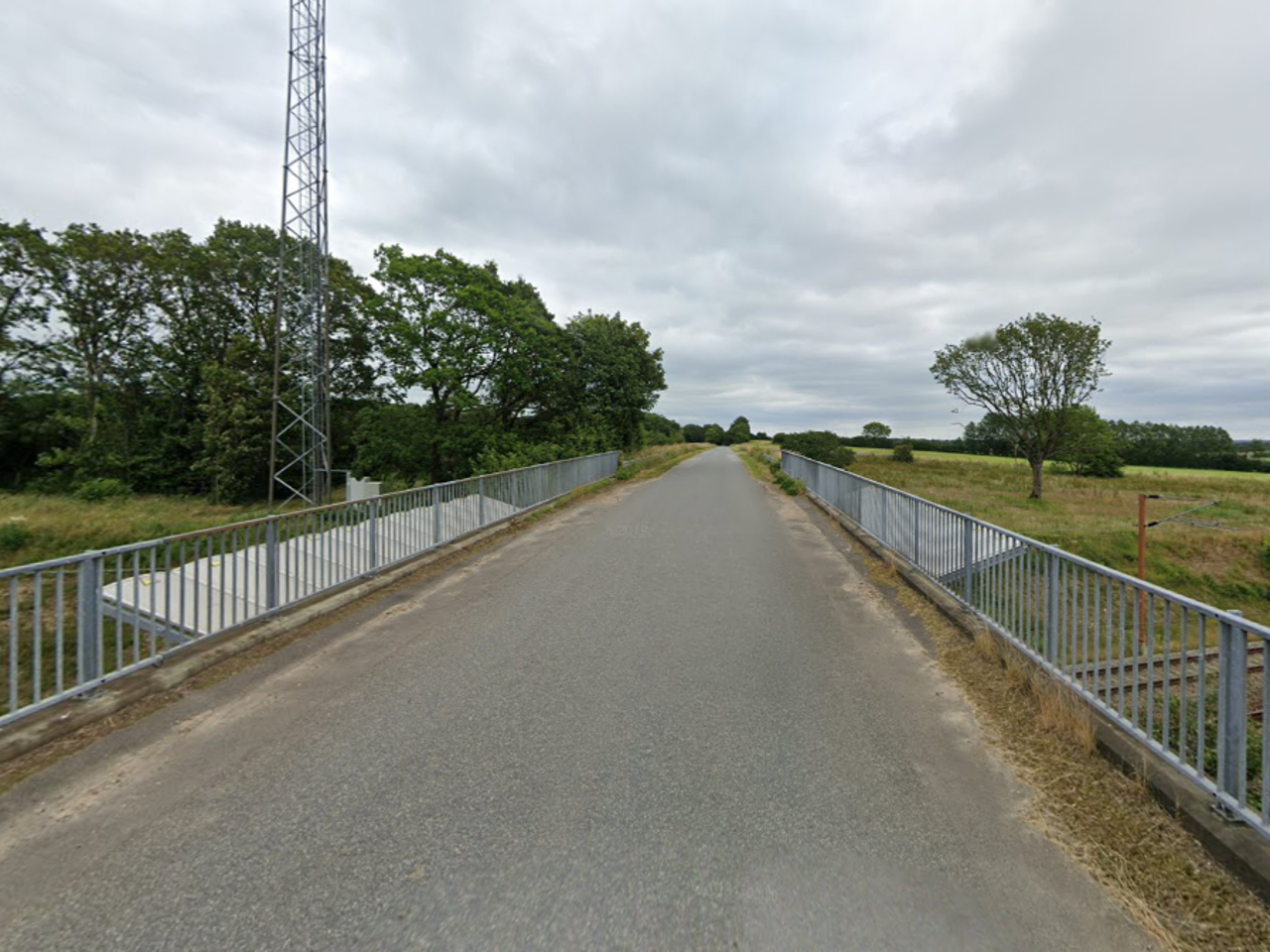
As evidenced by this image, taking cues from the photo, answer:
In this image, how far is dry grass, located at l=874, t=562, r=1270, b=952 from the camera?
199 centimetres

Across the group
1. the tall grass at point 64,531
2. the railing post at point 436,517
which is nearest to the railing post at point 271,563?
the railing post at point 436,517

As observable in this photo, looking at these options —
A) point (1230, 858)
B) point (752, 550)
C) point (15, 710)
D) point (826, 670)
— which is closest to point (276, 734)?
point (15, 710)

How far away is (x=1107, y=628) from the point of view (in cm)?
350

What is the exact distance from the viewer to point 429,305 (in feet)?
79.2

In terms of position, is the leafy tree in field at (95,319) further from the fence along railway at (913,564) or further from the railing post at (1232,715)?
the railing post at (1232,715)

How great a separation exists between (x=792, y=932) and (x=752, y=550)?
700 centimetres

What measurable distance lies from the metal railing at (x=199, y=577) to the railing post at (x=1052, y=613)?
5774mm

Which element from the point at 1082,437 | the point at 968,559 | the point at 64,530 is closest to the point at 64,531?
the point at 64,530

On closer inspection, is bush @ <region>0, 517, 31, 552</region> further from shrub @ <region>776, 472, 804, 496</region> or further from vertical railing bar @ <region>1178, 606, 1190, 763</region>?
shrub @ <region>776, 472, 804, 496</region>

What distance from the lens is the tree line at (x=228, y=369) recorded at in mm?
24422

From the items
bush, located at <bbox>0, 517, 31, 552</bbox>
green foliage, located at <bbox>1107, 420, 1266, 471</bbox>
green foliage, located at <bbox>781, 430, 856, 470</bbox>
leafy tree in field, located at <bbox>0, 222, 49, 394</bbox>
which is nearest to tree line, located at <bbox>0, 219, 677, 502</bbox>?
leafy tree in field, located at <bbox>0, 222, 49, 394</bbox>

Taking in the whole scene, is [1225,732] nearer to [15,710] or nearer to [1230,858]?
[1230,858]

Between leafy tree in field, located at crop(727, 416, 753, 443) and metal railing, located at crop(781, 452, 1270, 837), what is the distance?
131 metres

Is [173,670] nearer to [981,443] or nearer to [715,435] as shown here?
[981,443]
